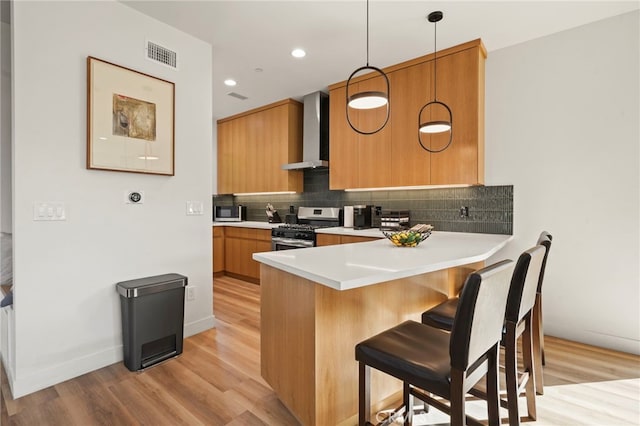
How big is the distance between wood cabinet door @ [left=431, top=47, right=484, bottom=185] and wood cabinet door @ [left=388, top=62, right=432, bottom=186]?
0.14 m

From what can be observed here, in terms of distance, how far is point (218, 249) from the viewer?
525 cm

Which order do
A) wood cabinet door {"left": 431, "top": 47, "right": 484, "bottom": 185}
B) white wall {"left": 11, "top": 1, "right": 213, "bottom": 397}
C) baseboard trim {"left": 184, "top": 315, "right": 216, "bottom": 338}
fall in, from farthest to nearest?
wood cabinet door {"left": 431, "top": 47, "right": 484, "bottom": 185}, baseboard trim {"left": 184, "top": 315, "right": 216, "bottom": 338}, white wall {"left": 11, "top": 1, "right": 213, "bottom": 397}

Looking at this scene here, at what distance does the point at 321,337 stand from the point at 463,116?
2625 millimetres

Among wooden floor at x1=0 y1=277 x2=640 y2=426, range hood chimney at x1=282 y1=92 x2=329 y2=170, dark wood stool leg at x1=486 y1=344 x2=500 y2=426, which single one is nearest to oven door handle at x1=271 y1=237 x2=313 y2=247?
range hood chimney at x1=282 y1=92 x2=329 y2=170

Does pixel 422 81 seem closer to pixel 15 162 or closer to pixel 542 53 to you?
pixel 542 53

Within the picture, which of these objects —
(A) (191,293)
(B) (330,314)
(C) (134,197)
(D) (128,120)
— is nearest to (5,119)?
(D) (128,120)

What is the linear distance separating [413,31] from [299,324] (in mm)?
2659

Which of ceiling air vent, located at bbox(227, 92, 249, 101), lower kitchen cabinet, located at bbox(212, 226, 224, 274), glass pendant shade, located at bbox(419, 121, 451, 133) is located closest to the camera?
glass pendant shade, located at bbox(419, 121, 451, 133)

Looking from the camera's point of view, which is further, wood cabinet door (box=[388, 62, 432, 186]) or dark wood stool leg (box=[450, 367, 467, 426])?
wood cabinet door (box=[388, 62, 432, 186])

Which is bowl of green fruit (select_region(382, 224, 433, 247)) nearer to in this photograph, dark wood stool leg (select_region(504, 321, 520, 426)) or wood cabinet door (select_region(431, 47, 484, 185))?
dark wood stool leg (select_region(504, 321, 520, 426))

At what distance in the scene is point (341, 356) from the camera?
1651mm

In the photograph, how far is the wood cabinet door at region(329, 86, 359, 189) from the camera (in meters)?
4.00

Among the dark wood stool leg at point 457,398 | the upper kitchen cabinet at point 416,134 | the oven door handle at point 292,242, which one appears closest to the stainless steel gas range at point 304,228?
the oven door handle at point 292,242

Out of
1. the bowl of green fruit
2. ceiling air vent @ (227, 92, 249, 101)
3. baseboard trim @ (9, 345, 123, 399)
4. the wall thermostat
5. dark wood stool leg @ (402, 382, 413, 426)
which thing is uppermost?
ceiling air vent @ (227, 92, 249, 101)
